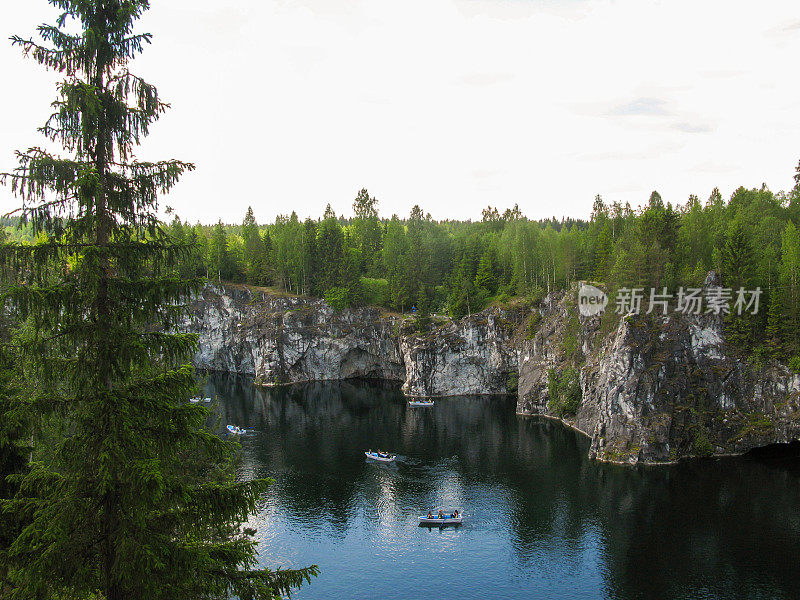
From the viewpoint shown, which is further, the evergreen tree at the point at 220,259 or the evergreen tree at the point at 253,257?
the evergreen tree at the point at 253,257

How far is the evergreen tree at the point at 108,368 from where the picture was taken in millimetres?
10945

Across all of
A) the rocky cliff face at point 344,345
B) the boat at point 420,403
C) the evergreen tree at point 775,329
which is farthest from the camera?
the rocky cliff face at point 344,345

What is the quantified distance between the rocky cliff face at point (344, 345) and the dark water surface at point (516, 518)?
2193 centimetres

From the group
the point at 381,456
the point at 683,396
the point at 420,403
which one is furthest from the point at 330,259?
the point at 683,396

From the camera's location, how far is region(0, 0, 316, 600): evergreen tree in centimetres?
1095

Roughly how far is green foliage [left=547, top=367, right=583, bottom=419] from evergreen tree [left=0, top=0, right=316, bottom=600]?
223 feet

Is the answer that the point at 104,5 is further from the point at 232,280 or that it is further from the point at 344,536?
the point at 232,280

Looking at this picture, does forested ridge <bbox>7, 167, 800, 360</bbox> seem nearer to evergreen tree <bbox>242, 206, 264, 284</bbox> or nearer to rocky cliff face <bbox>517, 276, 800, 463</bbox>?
evergreen tree <bbox>242, 206, 264, 284</bbox>

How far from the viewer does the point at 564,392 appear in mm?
77000

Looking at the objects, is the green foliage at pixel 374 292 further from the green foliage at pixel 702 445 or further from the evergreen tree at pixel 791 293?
the evergreen tree at pixel 791 293

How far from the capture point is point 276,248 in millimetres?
113812

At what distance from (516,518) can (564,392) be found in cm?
3180

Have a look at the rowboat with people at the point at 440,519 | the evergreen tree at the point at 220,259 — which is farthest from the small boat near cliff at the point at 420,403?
the evergreen tree at the point at 220,259

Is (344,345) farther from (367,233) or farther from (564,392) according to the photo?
(564,392)
